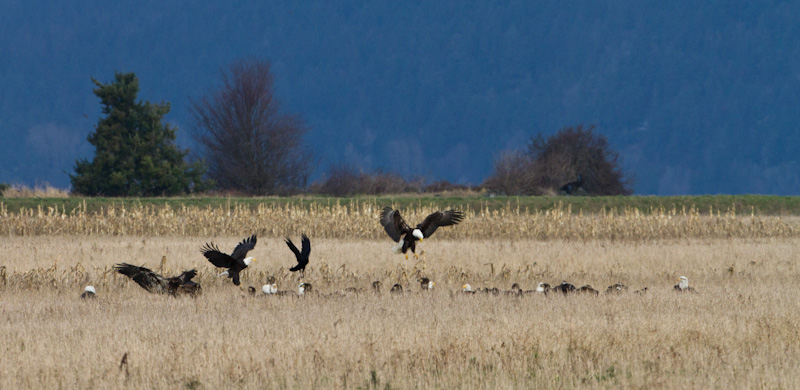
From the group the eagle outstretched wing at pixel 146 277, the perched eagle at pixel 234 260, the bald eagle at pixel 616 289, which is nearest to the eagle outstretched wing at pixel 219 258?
the perched eagle at pixel 234 260

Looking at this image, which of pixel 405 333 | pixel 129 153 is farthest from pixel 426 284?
pixel 129 153

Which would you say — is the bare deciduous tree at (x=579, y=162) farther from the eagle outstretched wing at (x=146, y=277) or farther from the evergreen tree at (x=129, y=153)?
the eagle outstretched wing at (x=146, y=277)

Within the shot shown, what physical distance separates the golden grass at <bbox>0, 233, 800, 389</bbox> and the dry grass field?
27mm

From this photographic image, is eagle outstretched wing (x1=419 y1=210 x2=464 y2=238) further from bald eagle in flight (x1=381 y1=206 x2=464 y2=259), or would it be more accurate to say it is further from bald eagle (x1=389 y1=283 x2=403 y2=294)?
bald eagle (x1=389 y1=283 x2=403 y2=294)

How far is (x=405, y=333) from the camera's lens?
9352mm

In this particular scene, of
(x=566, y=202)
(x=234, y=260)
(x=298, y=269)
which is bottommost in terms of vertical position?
(x=298, y=269)

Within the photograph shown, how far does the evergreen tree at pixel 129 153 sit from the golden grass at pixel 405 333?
96.3 ft

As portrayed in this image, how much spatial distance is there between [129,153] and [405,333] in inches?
1553

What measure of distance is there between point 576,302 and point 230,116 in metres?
43.3

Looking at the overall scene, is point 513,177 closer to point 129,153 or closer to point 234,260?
point 129,153

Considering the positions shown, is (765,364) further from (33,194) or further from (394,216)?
(33,194)

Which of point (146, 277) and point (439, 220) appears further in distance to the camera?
point (439, 220)

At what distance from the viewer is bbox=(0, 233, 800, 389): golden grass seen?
7.82 meters

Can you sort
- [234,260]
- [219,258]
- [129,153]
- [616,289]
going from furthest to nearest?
[129,153] < [616,289] < [234,260] < [219,258]
